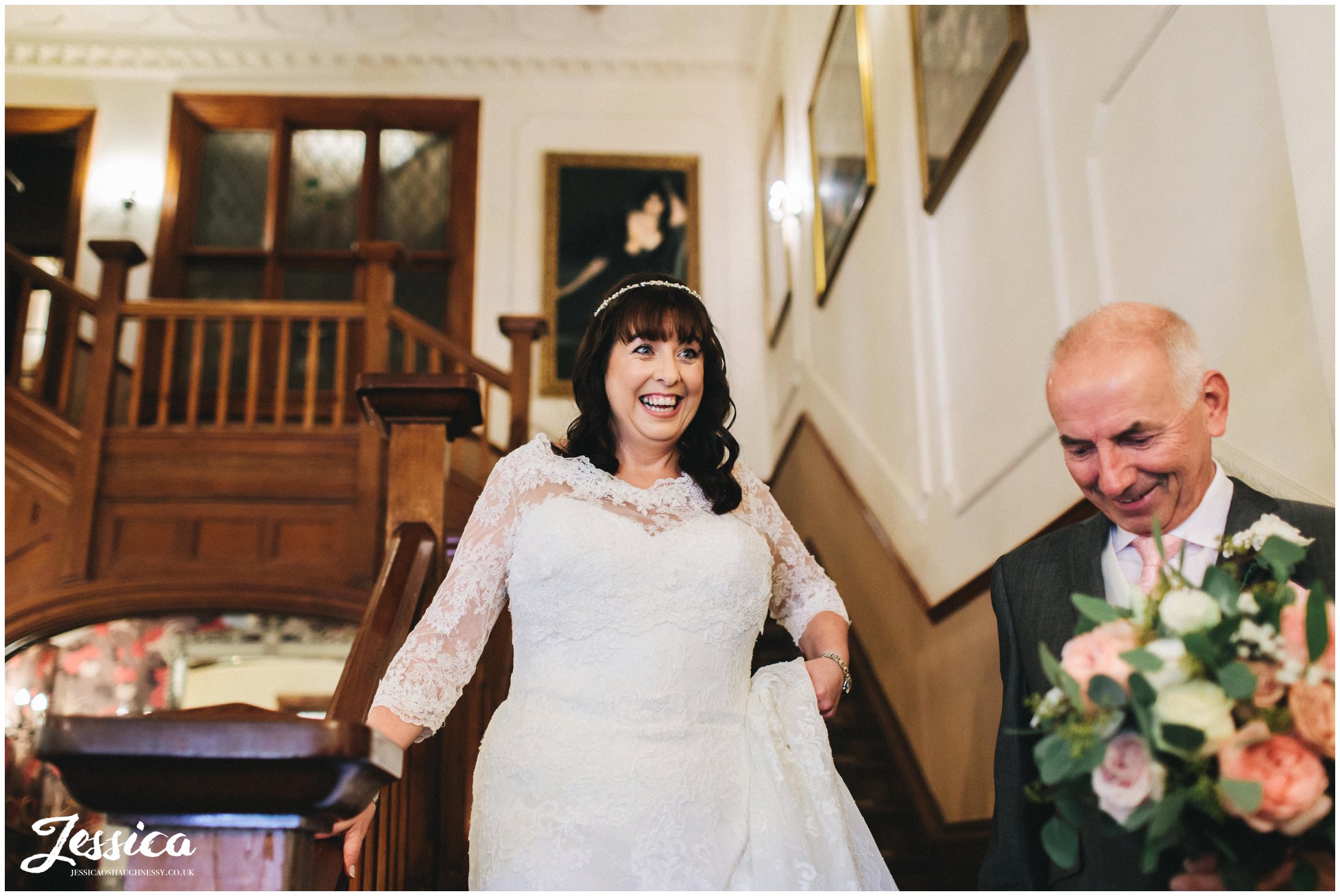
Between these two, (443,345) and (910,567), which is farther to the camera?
(443,345)

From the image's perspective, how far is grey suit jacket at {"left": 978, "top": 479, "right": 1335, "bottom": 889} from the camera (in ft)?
4.92

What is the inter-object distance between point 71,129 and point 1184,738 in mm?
8877

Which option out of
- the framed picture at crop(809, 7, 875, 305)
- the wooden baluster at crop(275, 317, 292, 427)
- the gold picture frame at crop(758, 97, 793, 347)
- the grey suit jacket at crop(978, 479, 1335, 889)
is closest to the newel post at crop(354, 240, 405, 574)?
the wooden baluster at crop(275, 317, 292, 427)

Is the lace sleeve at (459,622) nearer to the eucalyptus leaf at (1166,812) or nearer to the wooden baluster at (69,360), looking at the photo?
the eucalyptus leaf at (1166,812)

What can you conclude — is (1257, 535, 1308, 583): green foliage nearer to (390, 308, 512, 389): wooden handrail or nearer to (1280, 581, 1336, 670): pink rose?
(1280, 581, 1336, 670): pink rose

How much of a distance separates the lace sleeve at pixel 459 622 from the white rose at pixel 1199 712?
1176mm

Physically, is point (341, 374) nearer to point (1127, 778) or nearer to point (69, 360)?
point (69, 360)

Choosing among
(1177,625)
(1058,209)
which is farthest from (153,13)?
(1177,625)

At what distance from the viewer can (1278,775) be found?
1.01m

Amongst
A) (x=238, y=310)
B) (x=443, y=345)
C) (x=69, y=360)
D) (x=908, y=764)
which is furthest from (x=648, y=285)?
(x=69, y=360)

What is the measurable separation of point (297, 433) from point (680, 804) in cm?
435

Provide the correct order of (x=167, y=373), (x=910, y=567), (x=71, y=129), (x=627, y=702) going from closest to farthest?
(x=627, y=702) → (x=910, y=567) → (x=167, y=373) → (x=71, y=129)

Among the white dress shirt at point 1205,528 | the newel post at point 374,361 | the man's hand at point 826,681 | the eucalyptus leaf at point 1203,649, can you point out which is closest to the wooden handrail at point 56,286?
the newel post at point 374,361

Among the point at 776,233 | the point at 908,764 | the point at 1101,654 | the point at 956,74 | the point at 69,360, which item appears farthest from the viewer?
the point at 776,233
